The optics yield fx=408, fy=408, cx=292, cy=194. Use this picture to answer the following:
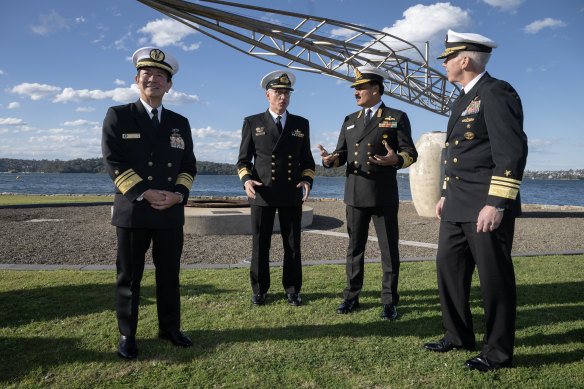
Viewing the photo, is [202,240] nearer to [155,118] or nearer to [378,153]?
[378,153]

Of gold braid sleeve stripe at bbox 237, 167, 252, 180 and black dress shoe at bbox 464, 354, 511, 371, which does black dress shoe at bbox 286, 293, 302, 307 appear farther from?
black dress shoe at bbox 464, 354, 511, 371

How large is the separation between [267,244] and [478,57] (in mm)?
2737

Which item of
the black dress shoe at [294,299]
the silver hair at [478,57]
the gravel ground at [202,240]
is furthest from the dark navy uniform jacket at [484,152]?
the gravel ground at [202,240]

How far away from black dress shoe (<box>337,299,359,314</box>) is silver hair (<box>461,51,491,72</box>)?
8.19 feet

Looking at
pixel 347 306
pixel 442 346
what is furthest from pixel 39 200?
pixel 442 346

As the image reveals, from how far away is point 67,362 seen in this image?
Result: 2.97 meters

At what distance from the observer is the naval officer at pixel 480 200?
277 centimetres

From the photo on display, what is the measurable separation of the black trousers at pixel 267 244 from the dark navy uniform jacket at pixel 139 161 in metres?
1.26

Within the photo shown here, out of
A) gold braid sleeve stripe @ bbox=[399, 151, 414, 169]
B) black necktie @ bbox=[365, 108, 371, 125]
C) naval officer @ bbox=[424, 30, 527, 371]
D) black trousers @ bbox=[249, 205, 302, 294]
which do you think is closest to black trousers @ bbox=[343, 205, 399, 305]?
gold braid sleeve stripe @ bbox=[399, 151, 414, 169]

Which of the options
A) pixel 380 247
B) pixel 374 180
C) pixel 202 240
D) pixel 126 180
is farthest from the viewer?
pixel 202 240

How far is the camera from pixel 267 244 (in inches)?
179

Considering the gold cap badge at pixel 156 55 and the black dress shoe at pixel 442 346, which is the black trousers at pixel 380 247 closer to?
the black dress shoe at pixel 442 346

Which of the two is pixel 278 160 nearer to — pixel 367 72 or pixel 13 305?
pixel 367 72

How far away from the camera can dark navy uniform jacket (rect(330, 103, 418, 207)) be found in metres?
4.13
